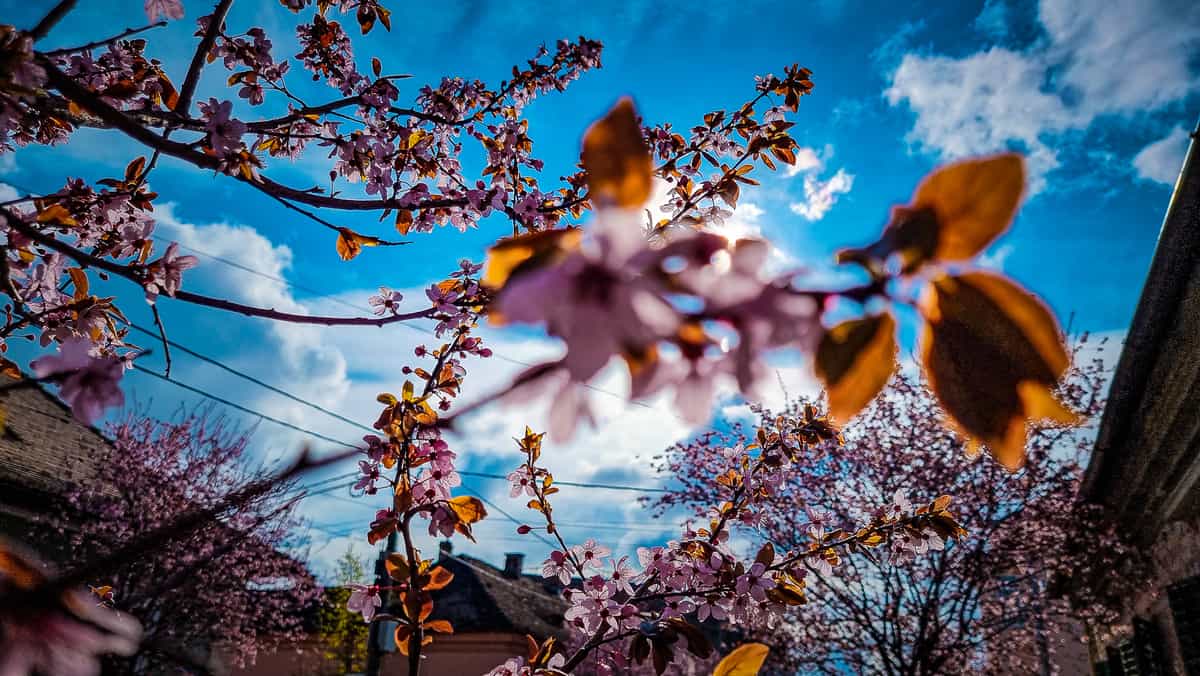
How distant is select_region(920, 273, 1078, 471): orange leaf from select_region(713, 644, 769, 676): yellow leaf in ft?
2.24

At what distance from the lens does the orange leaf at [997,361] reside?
0.31 metres

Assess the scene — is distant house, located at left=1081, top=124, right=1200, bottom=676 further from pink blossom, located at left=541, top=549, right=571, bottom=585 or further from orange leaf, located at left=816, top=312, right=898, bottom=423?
orange leaf, located at left=816, top=312, right=898, bottom=423

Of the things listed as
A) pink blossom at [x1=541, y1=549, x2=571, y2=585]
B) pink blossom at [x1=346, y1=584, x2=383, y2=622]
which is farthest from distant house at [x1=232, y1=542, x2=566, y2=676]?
pink blossom at [x1=346, y1=584, x2=383, y2=622]

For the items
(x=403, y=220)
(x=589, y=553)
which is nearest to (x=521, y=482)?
(x=589, y=553)

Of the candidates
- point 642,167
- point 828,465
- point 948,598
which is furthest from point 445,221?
point 948,598

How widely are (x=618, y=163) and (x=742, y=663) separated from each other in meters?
0.82

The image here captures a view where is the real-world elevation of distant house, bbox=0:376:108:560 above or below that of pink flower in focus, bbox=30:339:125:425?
above

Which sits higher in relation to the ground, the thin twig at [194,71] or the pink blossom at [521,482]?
the thin twig at [194,71]

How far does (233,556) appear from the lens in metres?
11.0

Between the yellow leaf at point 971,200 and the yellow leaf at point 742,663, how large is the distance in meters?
0.74

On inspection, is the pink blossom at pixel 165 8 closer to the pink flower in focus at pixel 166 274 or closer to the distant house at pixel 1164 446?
the pink flower in focus at pixel 166 274

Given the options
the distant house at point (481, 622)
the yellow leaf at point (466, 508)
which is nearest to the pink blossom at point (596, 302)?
the yellow leaf at point (466, 508)

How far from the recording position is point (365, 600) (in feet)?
4.36

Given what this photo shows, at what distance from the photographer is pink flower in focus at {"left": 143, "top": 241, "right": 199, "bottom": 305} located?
1.25 meters
